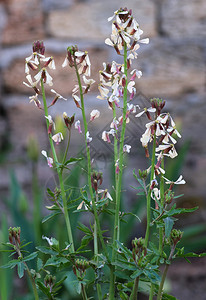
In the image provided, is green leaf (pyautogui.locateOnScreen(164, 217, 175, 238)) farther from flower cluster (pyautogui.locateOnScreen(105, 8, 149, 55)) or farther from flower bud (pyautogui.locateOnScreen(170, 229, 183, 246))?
flower cluster (pyautogui.locateOnScreen(105, 8, 149, 55))

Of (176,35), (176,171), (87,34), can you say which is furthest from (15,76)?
(176,171)

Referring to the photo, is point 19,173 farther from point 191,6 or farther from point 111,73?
point 111,73

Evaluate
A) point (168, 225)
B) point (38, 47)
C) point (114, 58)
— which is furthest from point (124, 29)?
point (114, 58)

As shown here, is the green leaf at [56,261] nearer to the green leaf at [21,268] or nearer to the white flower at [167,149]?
the green leaf at [21,268]

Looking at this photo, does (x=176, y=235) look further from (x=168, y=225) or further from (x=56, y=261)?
(x=56, y=261)

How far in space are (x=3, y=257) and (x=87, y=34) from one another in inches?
35.9

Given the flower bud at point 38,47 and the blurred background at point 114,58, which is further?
the blurred background at point 114,58

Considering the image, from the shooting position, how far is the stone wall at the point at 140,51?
1.55 meters

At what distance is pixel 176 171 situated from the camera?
4.26 ft

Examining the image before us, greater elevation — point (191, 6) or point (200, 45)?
point (191, 6)

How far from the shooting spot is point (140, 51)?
5.12 feet

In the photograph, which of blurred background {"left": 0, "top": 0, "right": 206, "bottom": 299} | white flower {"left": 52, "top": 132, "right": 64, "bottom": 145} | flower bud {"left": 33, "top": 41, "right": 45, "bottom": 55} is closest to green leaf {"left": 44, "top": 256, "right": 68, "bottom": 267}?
white flower {"left": 52, "top": 132, "right": 64, "bottom": 145}

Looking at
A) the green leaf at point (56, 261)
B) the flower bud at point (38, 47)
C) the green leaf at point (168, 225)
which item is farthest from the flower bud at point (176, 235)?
the flower bud at point (38, 47)

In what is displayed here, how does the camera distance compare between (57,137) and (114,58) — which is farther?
(114,58)
